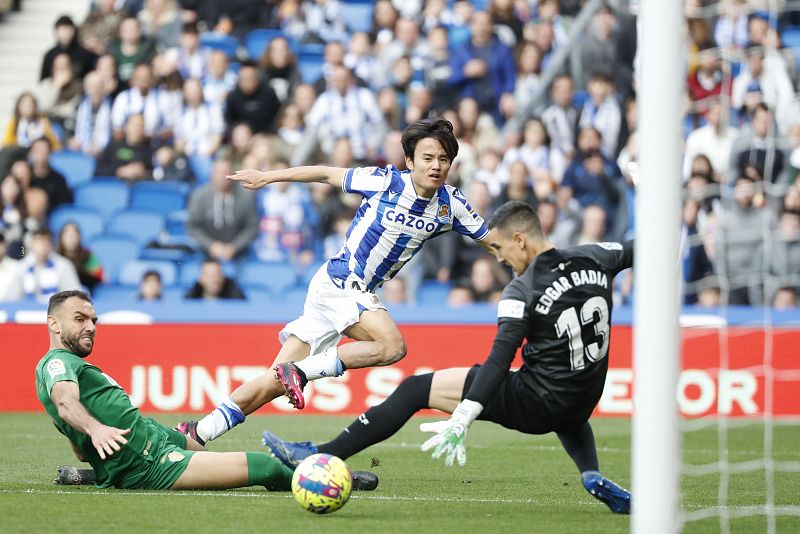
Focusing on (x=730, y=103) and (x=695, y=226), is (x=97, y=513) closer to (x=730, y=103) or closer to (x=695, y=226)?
(x=695, y=226)

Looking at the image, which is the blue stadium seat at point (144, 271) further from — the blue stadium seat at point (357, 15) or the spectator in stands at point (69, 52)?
the blue stadium seat at point (357, 15)

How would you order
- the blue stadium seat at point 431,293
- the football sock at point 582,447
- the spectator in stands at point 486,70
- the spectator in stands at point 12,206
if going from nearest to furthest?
Answer: the football sock at point 582,447
the blue stadium seat at point 431,293
the spectator in stands at point 12,206
the spectator in stands at point 486,70

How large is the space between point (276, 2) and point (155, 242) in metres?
4.07

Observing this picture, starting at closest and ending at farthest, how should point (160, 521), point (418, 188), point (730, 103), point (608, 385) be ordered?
point (160, 521)
point (418, 188)
point (608, 385)
point (730, 103)

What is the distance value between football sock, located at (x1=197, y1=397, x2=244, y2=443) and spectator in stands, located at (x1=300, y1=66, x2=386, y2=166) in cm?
732

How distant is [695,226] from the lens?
37.7 ft

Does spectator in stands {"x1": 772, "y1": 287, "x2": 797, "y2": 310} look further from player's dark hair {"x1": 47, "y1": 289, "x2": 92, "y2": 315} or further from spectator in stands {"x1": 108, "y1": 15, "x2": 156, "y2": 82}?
player's dark hair {"x1": 47, "y1": 289, "x2": 92, "y2": 315}

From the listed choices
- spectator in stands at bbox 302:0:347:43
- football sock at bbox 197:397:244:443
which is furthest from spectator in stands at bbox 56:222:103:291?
football sock at bbox 197:397:244:443

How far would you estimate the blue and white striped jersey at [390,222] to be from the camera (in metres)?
7.39

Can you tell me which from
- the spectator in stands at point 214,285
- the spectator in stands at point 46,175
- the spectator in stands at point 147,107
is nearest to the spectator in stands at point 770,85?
the spectator in stands at point 214,285

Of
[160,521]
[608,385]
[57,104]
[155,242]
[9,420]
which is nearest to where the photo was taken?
[160,521]

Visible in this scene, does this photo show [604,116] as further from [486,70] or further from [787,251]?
[787,251]

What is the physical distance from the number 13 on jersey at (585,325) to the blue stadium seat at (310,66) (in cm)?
1020

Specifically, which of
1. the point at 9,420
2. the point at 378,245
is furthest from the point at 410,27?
the point at 378,245
